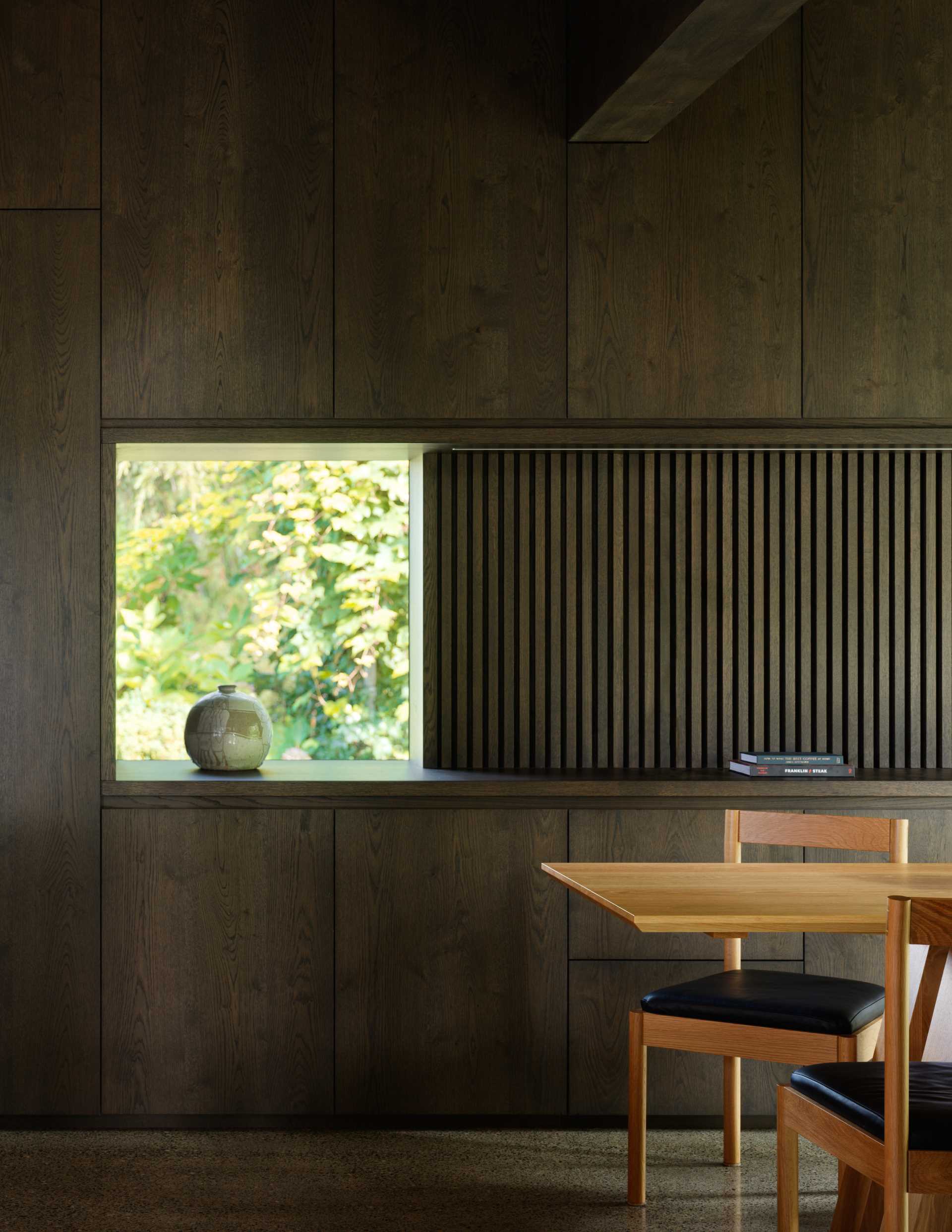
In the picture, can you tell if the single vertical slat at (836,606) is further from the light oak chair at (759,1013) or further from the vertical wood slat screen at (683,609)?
the light oak chair at (759,1013)

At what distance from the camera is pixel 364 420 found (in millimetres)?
3465

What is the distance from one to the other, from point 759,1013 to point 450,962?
3.27ft

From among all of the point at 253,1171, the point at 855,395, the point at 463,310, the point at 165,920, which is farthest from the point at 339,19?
the point at 253,1171

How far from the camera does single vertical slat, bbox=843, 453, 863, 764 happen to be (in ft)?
12.5

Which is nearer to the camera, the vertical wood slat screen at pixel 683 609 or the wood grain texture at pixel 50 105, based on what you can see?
the wood grain texture at pixel 50 105

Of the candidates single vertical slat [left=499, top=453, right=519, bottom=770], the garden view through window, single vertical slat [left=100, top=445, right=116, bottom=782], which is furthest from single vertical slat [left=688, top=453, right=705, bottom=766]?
the garden view through window

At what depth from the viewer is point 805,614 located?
12.5 ft

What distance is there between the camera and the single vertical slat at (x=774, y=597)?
381 cm

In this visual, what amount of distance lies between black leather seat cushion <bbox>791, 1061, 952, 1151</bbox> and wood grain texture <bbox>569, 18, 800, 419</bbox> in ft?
6.29

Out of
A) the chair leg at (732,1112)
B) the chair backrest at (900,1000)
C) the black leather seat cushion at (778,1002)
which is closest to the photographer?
the chair backrest at (900,1000)

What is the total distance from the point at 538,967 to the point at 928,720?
57.8 inches

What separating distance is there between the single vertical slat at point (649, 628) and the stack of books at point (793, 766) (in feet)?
1.18

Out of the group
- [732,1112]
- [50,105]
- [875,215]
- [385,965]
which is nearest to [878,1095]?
[732,1112]

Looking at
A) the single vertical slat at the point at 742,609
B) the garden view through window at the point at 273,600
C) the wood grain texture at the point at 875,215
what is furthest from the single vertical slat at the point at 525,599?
the garden view through window at the point at 273,600
